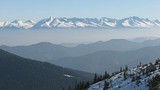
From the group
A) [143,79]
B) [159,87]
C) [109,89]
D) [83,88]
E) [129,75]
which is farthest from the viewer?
[83,88]

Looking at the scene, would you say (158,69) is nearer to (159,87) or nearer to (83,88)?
(159,87)

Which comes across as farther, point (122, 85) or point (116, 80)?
point (116, 80)

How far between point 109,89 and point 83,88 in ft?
64.7

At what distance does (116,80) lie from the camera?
63.8 metres

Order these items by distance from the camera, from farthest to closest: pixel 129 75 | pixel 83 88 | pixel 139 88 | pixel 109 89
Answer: pixel 83 88
pixel 129 75
pixel 109 89
pixel 139 88

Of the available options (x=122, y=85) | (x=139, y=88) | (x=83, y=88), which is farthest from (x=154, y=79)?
(x=83, y=88)

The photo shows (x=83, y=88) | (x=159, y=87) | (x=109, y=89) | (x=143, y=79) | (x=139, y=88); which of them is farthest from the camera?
(x=83, y=88)

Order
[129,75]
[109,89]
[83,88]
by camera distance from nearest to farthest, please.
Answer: [109,89] < [129,75] < [83,88]

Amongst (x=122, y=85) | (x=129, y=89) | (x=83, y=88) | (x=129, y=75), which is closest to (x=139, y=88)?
(x=129, y=89)

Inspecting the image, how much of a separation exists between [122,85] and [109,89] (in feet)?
7.35

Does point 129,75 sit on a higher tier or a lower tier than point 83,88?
higher

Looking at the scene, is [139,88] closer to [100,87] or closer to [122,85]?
[122,85]

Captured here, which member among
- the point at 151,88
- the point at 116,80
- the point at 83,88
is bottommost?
the point at 83,88

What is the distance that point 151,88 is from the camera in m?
47.3
